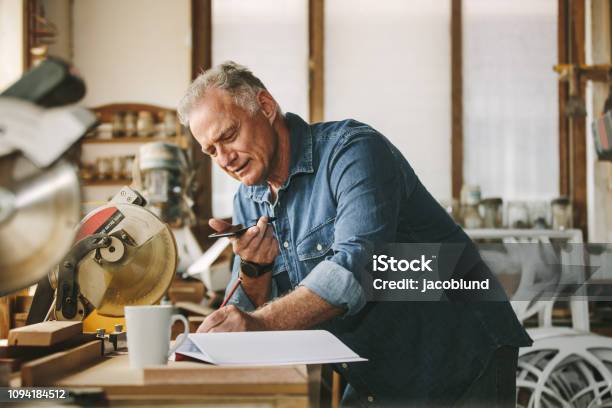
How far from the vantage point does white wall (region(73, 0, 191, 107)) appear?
4.07 m

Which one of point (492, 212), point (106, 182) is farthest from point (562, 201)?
point (106, 182)

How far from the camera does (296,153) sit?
1384 mm

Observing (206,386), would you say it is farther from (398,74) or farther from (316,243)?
(398,74)

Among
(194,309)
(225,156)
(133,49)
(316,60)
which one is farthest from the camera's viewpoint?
(133,49)

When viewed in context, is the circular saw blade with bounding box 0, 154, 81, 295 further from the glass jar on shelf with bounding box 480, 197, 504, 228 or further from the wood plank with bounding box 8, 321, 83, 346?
the glass jar on shelf with bounding box 480, 197, 504, 228

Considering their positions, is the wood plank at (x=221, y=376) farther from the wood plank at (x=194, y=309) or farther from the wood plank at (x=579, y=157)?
the wood plank at (x=579, y=157)

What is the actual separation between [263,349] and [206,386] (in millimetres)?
143

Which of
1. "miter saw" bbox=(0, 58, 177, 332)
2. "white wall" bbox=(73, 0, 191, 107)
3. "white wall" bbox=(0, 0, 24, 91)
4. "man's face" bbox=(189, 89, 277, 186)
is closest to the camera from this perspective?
"miter saw" bbox=(0, 58, 177, 332)

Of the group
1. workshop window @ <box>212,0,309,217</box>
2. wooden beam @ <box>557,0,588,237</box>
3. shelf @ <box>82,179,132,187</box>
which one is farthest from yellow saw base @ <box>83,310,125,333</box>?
wooden beam @ <box>557,0,588,237</box>

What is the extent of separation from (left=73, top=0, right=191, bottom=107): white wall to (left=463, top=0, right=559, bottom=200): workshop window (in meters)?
1.76

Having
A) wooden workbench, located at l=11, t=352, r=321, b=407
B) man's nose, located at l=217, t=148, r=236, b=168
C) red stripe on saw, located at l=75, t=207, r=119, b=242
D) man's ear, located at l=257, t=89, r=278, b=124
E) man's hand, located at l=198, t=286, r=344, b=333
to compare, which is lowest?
wooden workbench, located at l=11, t=352, r=321, b=407

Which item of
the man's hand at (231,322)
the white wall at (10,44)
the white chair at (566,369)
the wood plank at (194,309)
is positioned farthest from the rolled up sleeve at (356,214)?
the white wall at (10,44)

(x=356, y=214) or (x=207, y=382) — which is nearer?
(x=207, y=382)

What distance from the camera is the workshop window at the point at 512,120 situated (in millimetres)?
3961
